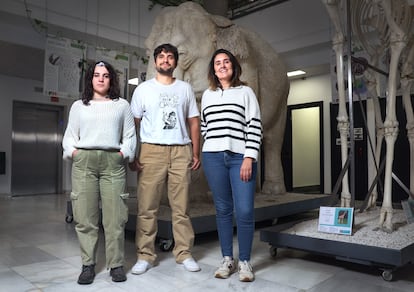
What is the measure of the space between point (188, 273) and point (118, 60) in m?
4.06

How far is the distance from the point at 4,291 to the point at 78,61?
3.95 m

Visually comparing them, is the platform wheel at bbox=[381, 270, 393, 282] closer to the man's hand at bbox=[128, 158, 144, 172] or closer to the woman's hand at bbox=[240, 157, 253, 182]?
the woman's hand at bbox=[240, 157, 253, 182]

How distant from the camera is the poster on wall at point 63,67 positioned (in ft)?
17.4

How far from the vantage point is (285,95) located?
5.22 m

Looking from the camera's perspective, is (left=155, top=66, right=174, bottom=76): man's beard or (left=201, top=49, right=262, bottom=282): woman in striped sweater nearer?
(left=201, top=49, right=262, bottom=282): woman in striped sweater

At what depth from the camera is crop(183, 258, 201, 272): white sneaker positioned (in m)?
2.60

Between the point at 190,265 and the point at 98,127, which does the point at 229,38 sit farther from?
the point at 190,265

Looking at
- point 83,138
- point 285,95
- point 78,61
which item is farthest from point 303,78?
point 83,138

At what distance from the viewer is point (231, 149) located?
92.4 inches

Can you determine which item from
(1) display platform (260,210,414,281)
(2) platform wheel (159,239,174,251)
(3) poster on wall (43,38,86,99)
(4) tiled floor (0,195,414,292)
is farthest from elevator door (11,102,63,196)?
(1) display platform (260,210,414,281)

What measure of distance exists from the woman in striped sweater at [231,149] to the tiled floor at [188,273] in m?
0.19

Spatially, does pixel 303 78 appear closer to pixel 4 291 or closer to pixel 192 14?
pixel 192 14

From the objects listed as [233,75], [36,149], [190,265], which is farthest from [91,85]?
[36,149]

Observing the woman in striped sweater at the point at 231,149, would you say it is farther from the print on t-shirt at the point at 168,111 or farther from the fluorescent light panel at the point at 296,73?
the fluorescent light panel at the point at 296,73
